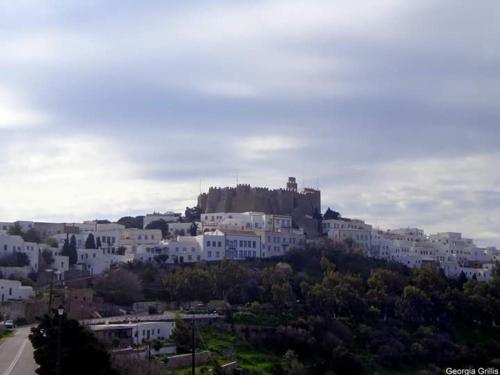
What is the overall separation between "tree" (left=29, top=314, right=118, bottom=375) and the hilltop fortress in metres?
59.6

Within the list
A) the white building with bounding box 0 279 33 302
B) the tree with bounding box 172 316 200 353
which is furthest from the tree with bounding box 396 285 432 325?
the white building with bounding box 0 279 33 302

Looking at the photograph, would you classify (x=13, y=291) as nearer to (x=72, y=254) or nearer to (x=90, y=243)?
(x=72, y=254)

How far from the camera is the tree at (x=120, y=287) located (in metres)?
56.0

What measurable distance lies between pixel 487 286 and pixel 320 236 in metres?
20.8

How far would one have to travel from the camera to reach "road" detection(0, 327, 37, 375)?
28969 mm

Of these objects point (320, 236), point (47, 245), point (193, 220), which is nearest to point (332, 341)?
point (47, 245)

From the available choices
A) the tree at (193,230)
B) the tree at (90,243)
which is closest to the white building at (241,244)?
the tree at (193,230)

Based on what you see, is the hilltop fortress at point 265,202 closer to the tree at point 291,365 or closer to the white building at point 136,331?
the tree at point 291,365

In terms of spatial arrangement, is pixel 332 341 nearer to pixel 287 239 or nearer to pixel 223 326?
pixel 223 326

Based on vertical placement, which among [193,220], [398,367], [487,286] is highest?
[193,220]

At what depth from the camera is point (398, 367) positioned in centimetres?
Result: 5050

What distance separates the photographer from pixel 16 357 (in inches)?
1257

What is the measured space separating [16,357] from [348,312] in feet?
96.5

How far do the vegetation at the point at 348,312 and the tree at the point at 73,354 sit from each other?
18900 mm
